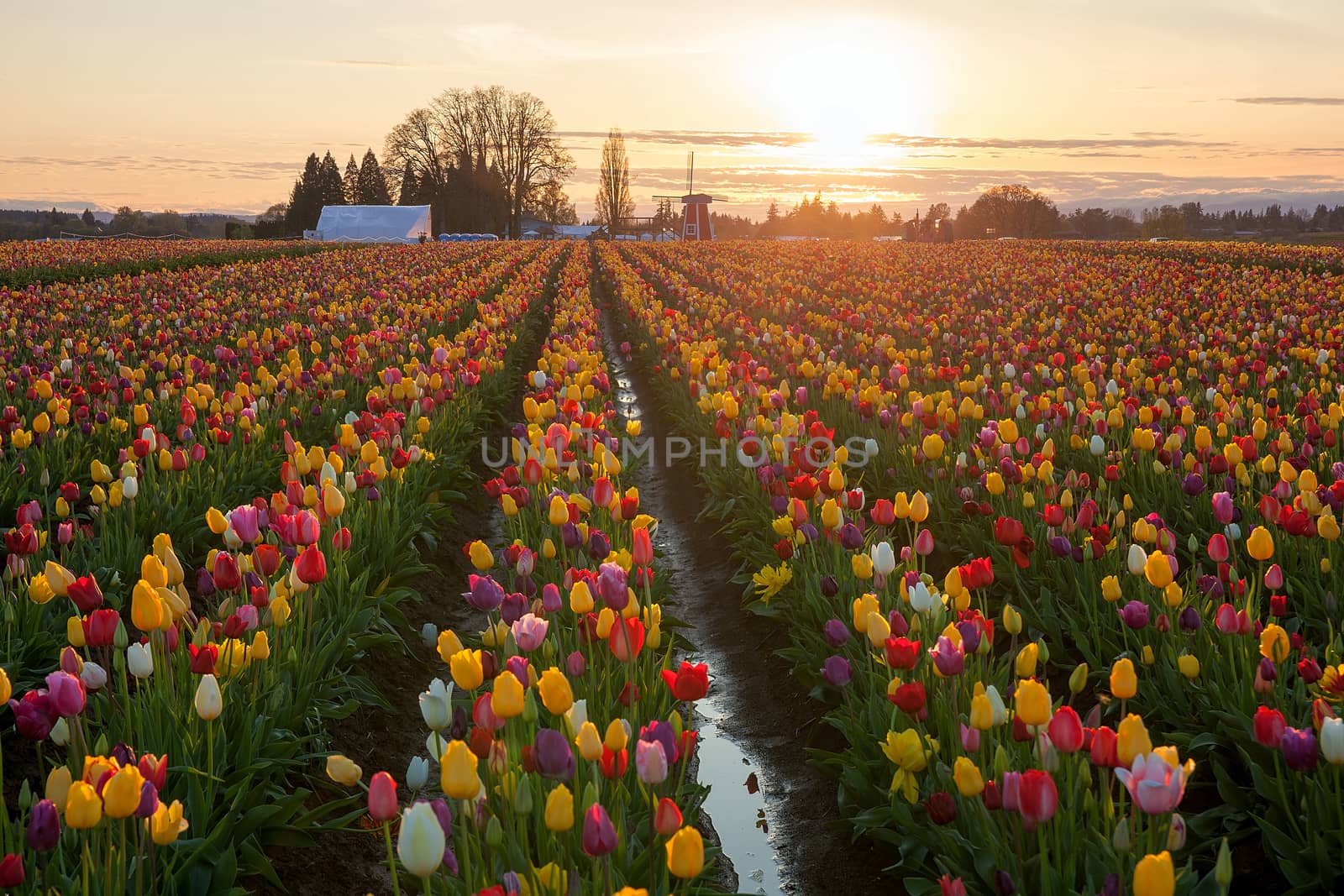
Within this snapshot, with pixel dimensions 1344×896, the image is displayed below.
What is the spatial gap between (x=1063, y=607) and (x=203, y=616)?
388 centimetres

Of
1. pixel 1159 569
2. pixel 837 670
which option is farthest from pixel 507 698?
pixel 1159 569

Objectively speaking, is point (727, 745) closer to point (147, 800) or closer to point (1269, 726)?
point (1269, 726)

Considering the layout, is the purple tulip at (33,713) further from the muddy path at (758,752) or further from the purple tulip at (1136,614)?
the purple tulip at (1136,614)

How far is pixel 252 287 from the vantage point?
19.2 m

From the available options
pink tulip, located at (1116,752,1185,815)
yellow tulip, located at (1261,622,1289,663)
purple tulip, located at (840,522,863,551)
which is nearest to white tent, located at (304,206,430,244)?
purple tulip, located at (840,522,863,551)

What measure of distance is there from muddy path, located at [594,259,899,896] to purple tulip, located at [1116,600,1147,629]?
1211mm

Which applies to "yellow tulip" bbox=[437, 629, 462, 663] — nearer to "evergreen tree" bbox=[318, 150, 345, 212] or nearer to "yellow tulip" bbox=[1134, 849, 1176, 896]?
"yellow tulip" bbox=[1134, 849, 1176, 896]

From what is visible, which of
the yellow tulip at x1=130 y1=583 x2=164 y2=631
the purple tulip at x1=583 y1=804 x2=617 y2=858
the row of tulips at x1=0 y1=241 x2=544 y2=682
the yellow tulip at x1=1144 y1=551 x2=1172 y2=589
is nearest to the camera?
the purple tulip at x1=583 y1=804 x2=617 y2=858

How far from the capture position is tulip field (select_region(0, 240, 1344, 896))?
9.15 ft

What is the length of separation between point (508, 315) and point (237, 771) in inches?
429

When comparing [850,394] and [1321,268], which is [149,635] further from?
[1321,268]

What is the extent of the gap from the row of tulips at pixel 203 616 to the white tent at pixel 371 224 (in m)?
63.9

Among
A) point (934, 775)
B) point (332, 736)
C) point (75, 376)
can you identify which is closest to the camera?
point (934, 775)

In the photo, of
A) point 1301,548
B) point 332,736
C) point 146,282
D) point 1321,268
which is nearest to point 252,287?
point 146,282
